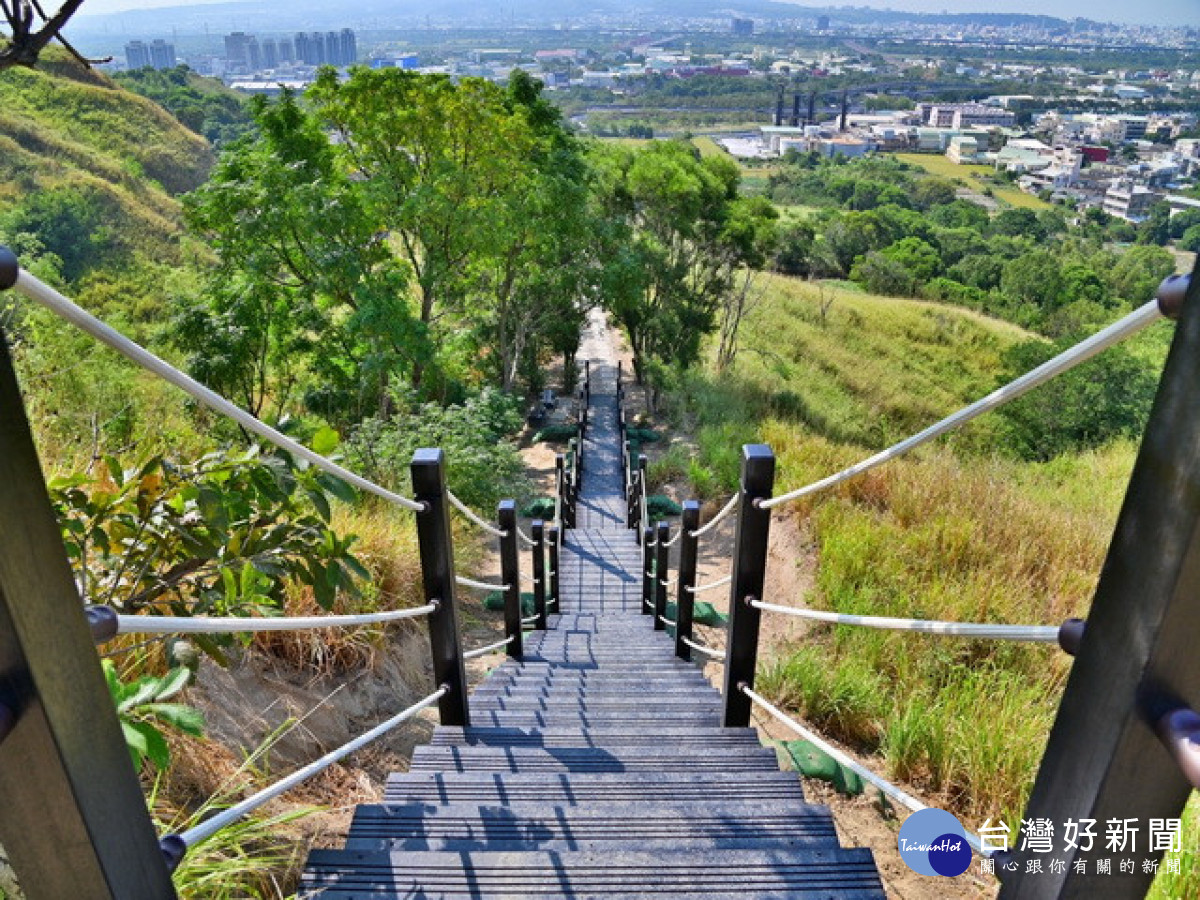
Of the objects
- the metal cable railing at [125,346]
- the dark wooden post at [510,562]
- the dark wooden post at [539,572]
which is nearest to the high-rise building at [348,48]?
the dark wooden post at [539,572]

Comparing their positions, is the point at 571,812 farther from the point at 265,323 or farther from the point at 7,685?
the point at 265,323

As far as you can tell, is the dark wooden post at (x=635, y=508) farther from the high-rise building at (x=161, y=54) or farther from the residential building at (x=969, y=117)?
the high-rise building at (x=161, y=54)

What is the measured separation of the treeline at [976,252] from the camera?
111ft

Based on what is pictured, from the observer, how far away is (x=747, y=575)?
2295 mm

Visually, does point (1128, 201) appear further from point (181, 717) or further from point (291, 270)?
point (181, 717)

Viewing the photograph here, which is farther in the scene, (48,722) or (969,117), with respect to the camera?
(969,117)

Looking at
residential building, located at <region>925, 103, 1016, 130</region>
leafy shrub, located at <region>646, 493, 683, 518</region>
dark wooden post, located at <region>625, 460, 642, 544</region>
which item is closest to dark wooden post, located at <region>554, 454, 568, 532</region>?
dark wooden post, located at <region>625, 460, 642, 544</region>

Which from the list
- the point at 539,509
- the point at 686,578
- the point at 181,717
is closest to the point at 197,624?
the point at 181,717

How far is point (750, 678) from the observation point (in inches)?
97.3

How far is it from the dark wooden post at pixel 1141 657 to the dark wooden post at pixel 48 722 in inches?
42.4

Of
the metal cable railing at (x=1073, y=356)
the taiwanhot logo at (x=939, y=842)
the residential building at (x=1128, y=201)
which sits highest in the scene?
the metal cable railing at (x=1073, y=356)

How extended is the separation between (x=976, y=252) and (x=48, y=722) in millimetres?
51209

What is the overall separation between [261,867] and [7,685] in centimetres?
130

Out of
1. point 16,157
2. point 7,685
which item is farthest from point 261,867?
point 16,157
